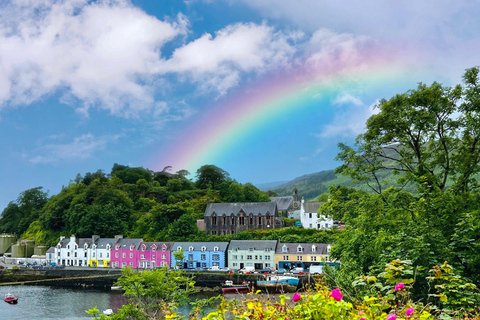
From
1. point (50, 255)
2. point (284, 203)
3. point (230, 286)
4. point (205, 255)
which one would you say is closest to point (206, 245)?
point (205, 255)

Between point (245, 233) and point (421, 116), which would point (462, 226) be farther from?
point (245, 233)

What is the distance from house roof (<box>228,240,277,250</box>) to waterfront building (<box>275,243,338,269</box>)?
1.32m

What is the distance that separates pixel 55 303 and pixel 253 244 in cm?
2245

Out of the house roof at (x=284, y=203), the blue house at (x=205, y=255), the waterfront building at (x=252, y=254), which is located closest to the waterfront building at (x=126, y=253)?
the blue house at (x=205, y=255)

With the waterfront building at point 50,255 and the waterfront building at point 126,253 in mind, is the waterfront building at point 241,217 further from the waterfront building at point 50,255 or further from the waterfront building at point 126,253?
the waterfront building at point 50,255

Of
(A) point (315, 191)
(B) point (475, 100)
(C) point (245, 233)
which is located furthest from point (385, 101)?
(A) point (315, 191)

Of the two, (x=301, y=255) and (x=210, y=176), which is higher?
(x=210, y=176)

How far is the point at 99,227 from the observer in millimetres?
60406

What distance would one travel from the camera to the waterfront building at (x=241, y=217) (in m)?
57.9

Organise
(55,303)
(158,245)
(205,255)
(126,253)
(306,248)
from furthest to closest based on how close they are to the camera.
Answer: (126,253), (158,245), (205,255), (306,248), (55,303)

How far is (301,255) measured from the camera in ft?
155

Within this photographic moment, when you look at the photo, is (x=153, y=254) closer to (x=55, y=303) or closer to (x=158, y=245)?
(x=158, y=245)

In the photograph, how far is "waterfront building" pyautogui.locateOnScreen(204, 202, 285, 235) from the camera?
190ft

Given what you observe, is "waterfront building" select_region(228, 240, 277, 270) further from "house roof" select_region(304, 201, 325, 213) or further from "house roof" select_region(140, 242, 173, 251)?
"house roof" select_region(304, 201, 325, 213)
